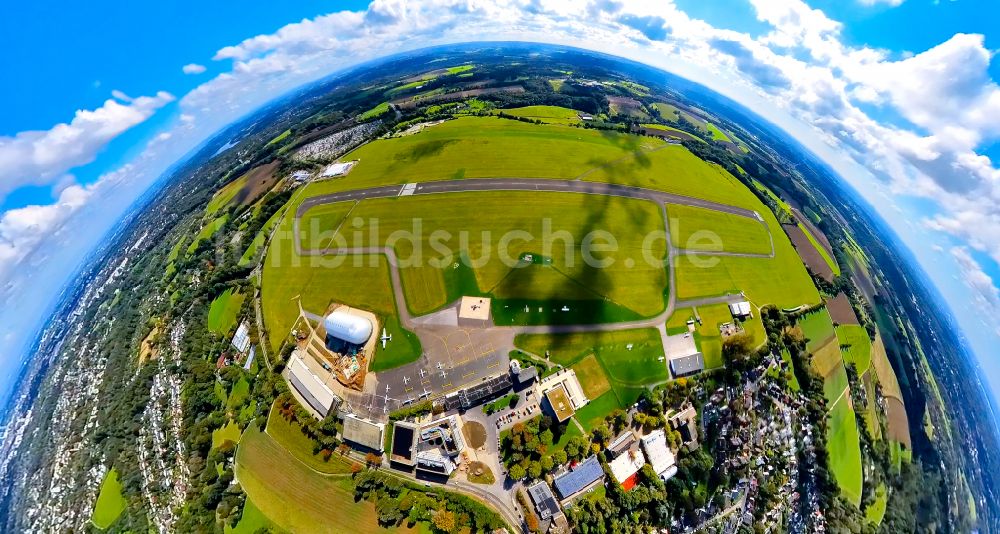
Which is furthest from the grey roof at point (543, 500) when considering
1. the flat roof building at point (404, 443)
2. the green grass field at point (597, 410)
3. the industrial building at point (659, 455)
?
the flat roof building at point (404, 443)

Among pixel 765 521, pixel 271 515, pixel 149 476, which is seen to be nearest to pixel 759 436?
pixel 765 521

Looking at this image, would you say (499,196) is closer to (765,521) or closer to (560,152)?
(560,152)

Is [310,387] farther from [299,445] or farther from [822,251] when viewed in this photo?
[822,251]

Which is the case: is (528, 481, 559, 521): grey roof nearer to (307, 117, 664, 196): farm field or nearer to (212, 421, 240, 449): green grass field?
(212, 421, 240, 449): green grass field

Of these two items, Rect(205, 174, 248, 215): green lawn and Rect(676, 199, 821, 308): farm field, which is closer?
Rect(676, 199, 821, 308): farm field

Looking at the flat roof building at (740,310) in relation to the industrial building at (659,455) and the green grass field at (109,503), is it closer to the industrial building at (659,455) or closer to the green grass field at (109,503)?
the industrial building at (659,455)

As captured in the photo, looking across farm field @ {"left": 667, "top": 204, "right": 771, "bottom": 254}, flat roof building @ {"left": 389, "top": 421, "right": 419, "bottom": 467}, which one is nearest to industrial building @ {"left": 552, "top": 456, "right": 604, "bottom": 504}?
flat roof building @ {"left": 389, "top": 421, "right": 419, "bottom": 467}
